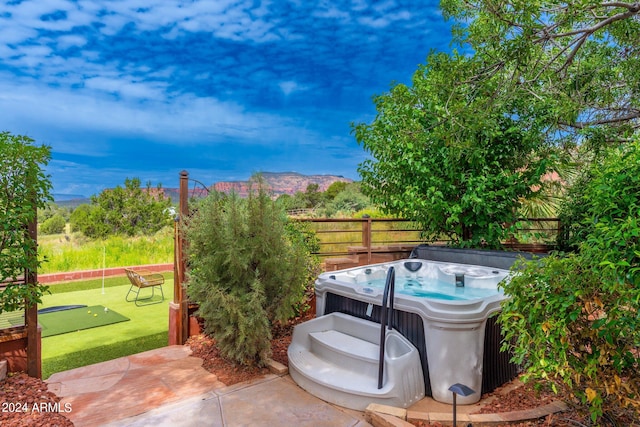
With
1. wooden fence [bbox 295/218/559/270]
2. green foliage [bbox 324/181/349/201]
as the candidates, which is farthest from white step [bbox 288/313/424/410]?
green foliage [bbox 324/181/349/201]

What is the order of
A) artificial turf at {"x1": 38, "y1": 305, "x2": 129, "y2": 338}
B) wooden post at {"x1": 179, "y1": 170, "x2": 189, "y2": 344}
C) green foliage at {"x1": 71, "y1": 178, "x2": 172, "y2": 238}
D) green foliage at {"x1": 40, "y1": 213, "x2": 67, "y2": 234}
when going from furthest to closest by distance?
green foliage at {"x1": 40, "y1": 213, "x2": 67, "y2": 234}
green foliage at {"x1": 71, "y1": 178, "x2": 172, "y2": 238}
artificial turf at {"x1": 38, "y1": 305, "x2": 129, "y2": 338}
wooden post at {"x1": 179, "y1": 170, "x2": 189, "y2": 344}

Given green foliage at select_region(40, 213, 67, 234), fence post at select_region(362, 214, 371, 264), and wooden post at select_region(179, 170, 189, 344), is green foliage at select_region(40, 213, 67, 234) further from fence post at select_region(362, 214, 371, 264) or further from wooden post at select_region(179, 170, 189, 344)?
fence post at select_region(362, 214, 371, 264)

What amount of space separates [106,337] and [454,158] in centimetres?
556

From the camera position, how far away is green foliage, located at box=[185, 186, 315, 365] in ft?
11.2

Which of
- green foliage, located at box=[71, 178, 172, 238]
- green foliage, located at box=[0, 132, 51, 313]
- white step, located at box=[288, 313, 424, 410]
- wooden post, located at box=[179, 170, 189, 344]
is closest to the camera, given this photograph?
white step, located at box=[288, 313, 424, 410]

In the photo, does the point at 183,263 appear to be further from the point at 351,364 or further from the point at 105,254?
the point at 105,254

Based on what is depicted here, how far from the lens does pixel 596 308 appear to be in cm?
191

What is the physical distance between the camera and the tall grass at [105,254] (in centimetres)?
882

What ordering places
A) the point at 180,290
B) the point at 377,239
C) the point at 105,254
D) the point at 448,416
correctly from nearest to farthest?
1. the point at 448,416
2. the point at 180,290
3. the point at 377,239
4. the point at 105,254

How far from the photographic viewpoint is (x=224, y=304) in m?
3.35

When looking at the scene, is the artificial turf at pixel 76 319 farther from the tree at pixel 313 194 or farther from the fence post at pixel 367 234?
the tree at pixel 313 194

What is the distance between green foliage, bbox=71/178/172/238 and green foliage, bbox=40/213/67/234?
1.88m

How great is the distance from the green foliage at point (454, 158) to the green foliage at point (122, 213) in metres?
10.3

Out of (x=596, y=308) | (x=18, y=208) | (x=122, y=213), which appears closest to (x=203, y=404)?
(x=18, y=208)
